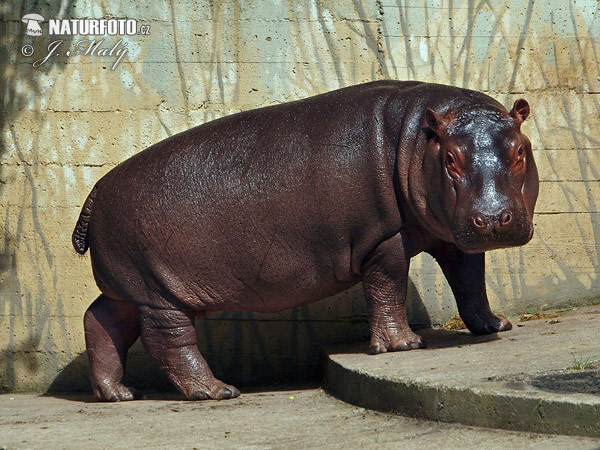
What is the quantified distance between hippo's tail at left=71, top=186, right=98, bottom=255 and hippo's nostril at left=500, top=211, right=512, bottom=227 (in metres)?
2.62

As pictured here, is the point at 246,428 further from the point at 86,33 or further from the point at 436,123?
the point at 86,33

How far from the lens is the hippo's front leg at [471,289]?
6.29 m

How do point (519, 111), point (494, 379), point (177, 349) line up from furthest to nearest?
point (177, 349)
point (519, 111)
point (494, 379)

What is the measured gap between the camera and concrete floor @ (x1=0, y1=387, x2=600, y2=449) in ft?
13.9

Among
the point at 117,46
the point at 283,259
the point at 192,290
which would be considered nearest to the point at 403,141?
the point at 283,259

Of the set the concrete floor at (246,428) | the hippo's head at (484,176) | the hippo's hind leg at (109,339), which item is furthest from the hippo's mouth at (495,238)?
the hippo's hind leg at (109,339)

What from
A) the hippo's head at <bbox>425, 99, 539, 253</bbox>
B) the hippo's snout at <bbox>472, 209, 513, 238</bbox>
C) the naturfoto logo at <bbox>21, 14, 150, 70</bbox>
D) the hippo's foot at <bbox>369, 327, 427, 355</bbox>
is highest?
the naturfoto logo at <bbox>21, 14, 150, 70</bbox>

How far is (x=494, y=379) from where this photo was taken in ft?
14.9

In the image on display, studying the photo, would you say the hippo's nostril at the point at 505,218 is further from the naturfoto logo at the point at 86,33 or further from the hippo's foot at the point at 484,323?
the naturfoto logo at the point at 86,33

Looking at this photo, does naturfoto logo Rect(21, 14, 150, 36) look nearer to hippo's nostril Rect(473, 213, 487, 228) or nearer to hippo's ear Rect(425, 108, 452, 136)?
hippo's ear Rect(425, 108, 452, 136)

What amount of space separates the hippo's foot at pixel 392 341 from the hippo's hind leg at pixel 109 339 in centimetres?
165

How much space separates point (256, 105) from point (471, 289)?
2.13 meters

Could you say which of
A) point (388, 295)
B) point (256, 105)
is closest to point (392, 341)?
point (388, 295)

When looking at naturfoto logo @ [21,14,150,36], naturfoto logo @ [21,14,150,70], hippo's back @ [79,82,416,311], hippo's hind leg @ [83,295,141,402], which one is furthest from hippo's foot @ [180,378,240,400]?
naturfoto logo @ [21,14,150,36]
